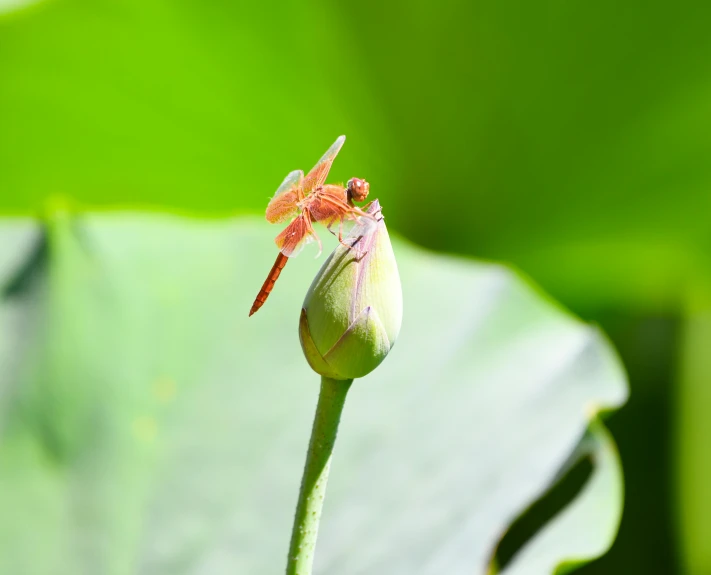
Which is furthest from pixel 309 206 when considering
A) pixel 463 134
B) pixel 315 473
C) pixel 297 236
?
pixel 463 134

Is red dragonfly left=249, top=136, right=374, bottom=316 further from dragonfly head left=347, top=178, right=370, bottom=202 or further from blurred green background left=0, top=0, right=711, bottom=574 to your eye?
blurred green background left=0, top=0, right=711, bottom=574

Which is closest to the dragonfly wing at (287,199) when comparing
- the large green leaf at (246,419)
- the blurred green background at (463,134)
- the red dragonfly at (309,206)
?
the red dragonfly at (309,206)

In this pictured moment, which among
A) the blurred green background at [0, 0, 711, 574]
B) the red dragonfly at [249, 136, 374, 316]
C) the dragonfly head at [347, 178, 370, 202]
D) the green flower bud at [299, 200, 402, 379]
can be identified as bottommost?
the blurred green background at [0, 0, 711, 574]

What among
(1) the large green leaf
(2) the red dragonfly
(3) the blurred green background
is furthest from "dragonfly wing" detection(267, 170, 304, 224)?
(3) the blurred green background

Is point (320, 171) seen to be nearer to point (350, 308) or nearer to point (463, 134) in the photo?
point (350, 308)

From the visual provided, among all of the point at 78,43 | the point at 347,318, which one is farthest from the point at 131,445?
the point at 78,43

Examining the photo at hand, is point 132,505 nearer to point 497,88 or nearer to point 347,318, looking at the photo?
point 347,318
